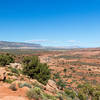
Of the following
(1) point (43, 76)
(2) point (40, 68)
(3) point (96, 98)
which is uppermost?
(2) point (40, 68)

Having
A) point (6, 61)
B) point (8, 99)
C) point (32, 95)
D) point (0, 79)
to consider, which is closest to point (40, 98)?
point (32, 95)

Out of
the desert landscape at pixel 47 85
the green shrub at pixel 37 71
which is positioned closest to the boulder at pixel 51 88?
the desert landscape at pixel 47 85

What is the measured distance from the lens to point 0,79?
42.1ft

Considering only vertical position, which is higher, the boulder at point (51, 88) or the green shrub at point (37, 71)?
the green shrub at point (37, 71)

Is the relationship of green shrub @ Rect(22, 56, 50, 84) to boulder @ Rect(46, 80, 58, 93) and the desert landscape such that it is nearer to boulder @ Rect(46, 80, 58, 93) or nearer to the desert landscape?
the desert landscape

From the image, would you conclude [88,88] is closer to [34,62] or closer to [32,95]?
[34,62]

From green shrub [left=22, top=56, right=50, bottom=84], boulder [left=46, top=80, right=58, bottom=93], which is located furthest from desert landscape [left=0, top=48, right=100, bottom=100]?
green shrub [left=22, top=56, right=50, bottom=84]

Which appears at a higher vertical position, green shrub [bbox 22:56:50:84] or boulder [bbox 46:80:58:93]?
green shrub [bbox 22:56:50:84]

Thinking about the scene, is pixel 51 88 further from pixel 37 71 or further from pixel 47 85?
pixel 37 71

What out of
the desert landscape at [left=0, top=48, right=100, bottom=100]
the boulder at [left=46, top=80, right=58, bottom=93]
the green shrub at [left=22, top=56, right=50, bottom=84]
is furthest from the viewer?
the green shrub at [left=22, top=56, right=50, bottom=84]

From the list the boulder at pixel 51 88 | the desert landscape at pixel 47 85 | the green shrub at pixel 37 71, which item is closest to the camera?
the desert landscape at pixel 47 85

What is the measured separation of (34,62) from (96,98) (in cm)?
1231

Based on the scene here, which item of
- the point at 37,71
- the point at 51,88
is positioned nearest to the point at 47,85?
the point at 51,88

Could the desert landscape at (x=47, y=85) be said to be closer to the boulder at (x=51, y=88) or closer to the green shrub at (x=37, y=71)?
the boulder at (x=51, y=88)
